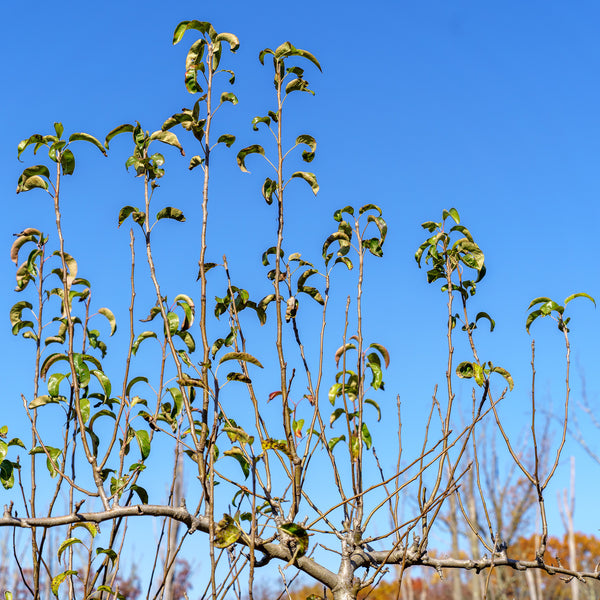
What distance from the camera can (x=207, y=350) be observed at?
1.72 meters

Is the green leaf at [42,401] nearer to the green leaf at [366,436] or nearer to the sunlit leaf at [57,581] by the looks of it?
the sunlit leaf at [57,581]

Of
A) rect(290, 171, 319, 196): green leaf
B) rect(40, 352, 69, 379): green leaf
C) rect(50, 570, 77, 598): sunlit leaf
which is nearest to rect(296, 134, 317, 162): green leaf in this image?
rect(290, 171, 319, 196): green leaf

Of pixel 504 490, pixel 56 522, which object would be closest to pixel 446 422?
pixel 56 522

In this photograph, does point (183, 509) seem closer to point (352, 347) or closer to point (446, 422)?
point (352, 347)

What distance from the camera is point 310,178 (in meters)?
2.13

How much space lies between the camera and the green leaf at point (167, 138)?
201 cm

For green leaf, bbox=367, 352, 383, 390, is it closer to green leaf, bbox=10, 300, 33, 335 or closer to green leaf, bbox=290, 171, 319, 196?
green leaf, bbox=290, 171, 319, 196

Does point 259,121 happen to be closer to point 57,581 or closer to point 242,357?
point 242,357

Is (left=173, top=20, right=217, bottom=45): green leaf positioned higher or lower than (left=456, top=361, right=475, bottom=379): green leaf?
higher

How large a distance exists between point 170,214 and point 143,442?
741 millimetres

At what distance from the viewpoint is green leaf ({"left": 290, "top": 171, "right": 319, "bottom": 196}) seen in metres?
2.12

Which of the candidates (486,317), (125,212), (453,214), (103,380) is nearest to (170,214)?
(125,212)

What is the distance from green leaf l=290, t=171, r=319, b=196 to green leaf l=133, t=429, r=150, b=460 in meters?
0.97

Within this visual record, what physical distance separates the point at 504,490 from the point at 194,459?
1174 centimetres
